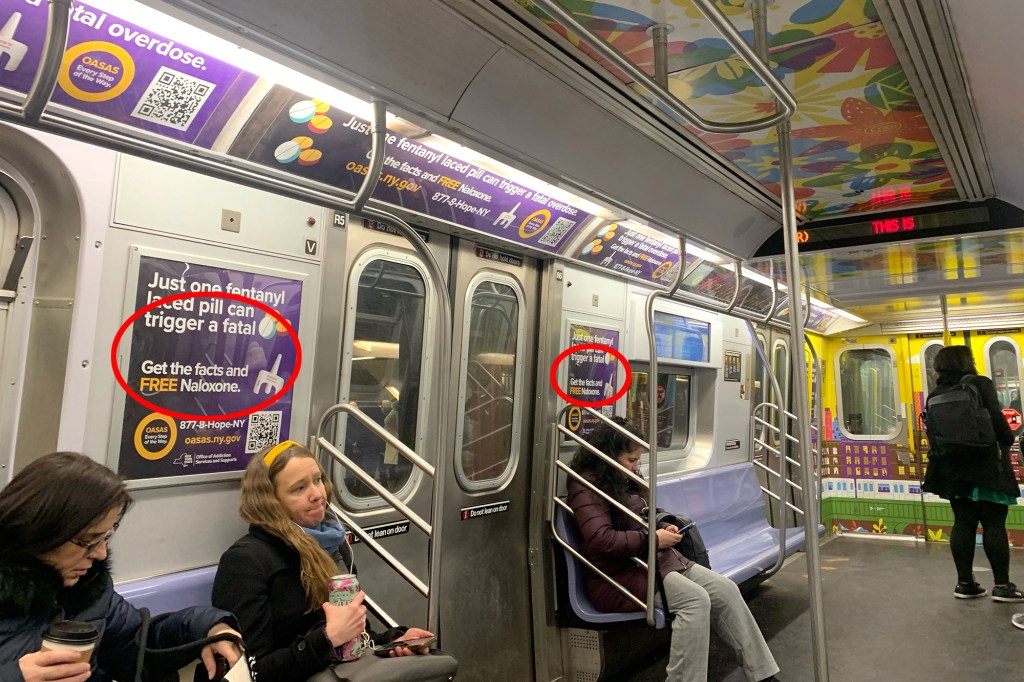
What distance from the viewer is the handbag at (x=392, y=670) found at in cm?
193

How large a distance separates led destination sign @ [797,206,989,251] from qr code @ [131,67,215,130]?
347 centimetres

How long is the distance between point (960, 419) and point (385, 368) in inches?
181

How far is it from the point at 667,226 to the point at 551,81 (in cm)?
101

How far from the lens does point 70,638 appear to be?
1.29 meters

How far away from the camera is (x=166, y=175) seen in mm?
2262

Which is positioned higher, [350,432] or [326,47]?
[326,47]

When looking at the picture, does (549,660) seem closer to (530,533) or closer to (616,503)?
(530,533)

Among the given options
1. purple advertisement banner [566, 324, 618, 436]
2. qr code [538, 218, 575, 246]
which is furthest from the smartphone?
qr code [538, 218, 575, 246]

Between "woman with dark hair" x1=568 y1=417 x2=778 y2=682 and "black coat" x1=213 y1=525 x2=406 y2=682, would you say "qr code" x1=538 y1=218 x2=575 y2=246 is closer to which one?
"woman with dark hair" x1=568 y1=417 x2=778 y2=682

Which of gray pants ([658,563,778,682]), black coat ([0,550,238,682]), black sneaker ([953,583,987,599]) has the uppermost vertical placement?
black coat ([0,550,238,682])

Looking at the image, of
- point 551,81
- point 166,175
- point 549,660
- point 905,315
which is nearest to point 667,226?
point 551,81

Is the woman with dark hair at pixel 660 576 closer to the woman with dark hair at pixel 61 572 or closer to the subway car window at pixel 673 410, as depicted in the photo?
the subway car window at pixel 673 410

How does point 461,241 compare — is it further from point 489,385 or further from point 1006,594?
point 1006,594

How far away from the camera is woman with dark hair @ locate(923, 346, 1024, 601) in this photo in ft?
16.1
